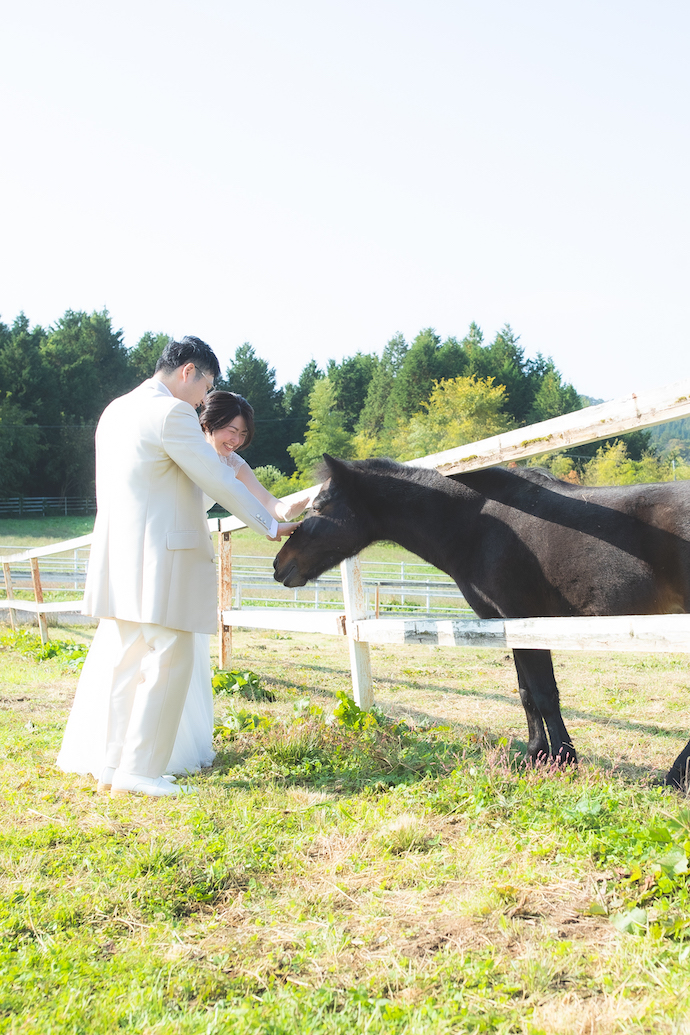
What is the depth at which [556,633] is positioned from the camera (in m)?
3.44

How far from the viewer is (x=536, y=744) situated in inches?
172

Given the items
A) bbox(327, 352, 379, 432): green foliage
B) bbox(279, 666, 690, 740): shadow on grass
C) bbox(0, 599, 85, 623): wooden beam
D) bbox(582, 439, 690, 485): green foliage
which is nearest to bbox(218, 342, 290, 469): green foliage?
bbox(327, 352, 379, 432): green foliage

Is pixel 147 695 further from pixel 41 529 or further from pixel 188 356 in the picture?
pixel 41 529

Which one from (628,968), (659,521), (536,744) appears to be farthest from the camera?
(536,744)

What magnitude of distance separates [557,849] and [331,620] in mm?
2781

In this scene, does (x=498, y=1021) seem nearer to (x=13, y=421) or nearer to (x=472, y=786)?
(x=472, y=786)

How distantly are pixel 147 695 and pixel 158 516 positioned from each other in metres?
0.94

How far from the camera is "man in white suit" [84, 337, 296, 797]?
12.3 ft

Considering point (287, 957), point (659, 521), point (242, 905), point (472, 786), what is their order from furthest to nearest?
point (659, 521), point (472, 786), point (242, 905), point (287, 957)

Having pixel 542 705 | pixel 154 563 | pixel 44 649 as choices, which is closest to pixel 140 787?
pixel 154 563

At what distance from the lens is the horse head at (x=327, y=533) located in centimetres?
449

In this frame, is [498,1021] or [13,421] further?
[13,421]

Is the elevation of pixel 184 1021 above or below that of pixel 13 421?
below

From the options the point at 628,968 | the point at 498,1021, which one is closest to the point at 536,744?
the point at 628,968
